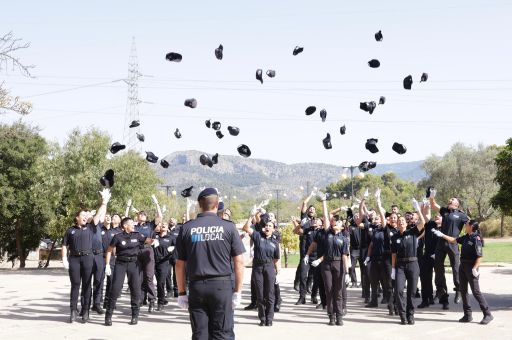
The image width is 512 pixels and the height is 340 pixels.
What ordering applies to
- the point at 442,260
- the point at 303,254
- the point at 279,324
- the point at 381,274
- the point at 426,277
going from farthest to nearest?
the point at 303,254 → the point at 426,277 → the point at 442,260 → the point at 381,274 → the point at 279,324

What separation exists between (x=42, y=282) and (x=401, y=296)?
47.5ft

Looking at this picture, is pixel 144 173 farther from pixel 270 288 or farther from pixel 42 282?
pixel 270 288

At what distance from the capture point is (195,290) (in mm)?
6672

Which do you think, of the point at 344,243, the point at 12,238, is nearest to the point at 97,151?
the point at 12,238

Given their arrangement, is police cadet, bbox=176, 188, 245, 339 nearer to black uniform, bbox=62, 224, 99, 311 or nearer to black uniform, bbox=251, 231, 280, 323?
black uniform, bbox=251, 231, 280, 323

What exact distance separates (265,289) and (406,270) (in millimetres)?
2667

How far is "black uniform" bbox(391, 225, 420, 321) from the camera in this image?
1148 cm

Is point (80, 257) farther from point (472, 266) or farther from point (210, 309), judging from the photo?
point (472, 266)

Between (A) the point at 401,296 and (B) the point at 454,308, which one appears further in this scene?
(B) the point at 454,308

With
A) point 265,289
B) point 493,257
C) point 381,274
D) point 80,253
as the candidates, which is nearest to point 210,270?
point 265,289

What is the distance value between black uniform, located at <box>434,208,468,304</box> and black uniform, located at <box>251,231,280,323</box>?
4.16m

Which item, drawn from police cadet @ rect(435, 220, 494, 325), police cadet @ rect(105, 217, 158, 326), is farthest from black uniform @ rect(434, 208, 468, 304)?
police cadet @ rect(105, 217, 158, 326)

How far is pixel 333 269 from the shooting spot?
1166 cm

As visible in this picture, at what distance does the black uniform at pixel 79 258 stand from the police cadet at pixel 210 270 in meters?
5.63
